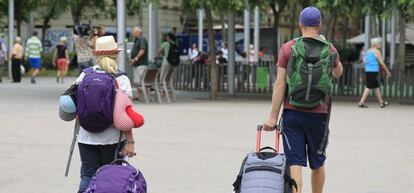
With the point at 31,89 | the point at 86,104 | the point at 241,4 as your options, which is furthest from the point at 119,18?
the point at 86,104

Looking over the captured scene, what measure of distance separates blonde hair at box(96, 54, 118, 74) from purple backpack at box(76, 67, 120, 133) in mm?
119

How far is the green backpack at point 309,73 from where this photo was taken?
20.9 feet

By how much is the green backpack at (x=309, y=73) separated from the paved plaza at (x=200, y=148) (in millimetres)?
2246

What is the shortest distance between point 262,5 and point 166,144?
9069 millimetres

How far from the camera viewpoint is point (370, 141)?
12.7 m

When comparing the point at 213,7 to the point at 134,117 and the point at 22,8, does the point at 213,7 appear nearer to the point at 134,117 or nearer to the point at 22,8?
the point at 134,117

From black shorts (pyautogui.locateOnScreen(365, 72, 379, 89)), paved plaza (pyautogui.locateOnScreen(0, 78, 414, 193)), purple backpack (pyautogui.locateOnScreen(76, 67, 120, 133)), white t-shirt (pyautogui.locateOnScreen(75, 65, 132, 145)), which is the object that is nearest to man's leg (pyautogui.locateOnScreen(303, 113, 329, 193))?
white t-shirt (pyautogui.locateOnScreen(75, 65, 132, 145))

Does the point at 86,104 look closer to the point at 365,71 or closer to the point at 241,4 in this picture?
the point at 241,4

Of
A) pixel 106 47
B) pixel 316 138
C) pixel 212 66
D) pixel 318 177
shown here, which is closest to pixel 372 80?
pixel 212 66

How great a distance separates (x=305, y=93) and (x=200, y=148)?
17.3 feet

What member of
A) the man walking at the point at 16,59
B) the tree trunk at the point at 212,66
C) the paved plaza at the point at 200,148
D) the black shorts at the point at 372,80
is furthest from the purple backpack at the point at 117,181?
the man walking at the point at 16,59

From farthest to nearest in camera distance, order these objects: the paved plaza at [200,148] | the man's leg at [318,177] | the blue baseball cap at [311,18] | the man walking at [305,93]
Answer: the paved plaza at [200,148]
the man's leg at [318,177]
the blue baseball cap at [311,18]
the man walking at [305,93]

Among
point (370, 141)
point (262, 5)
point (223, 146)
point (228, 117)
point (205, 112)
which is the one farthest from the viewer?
point (262, 5)

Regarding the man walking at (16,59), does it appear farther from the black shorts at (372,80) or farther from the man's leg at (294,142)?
the man's leg at (294,142)
